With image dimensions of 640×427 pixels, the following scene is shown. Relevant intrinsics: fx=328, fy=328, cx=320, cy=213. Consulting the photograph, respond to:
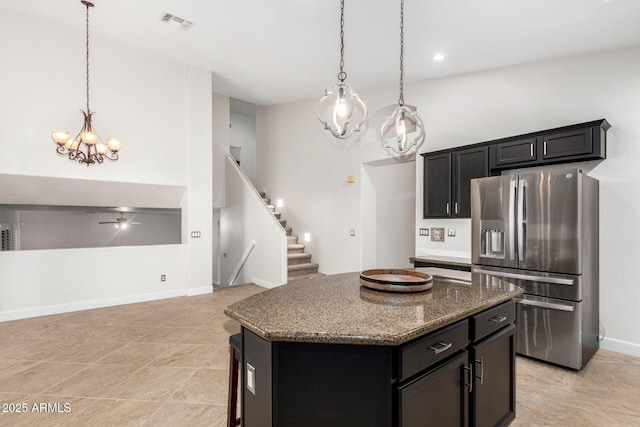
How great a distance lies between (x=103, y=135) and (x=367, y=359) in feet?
15.4

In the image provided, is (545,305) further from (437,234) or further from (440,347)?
(440,347)

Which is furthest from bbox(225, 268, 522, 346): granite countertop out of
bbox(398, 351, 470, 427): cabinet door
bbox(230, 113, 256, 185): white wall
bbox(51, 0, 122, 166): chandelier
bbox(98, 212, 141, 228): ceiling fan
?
bbox(230, 113, 256, 185): white wall

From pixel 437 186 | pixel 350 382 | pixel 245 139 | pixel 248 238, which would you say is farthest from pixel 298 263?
pixel 350 382

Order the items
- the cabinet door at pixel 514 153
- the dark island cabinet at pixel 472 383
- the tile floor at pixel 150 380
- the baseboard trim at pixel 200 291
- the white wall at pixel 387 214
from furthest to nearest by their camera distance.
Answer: the white wall at pixel 387 214, the baseboard trim at pixel 200 291, the cabinet door at pixel 514 153, the tile floor at pixel 150 380, the dark island cabinet at pixel 472 383

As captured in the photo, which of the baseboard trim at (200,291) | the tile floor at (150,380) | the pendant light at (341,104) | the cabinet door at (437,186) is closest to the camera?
the tile floor at (150,380)

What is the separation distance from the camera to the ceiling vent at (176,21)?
12.1 feet

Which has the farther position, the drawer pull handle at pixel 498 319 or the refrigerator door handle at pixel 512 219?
the refrigerator door handle at pixel 512 219

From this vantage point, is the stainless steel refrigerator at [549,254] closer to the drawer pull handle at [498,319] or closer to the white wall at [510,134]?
the white wall at [510,134]

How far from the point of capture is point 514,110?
13.0 feet

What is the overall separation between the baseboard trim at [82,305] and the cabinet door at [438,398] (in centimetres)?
454

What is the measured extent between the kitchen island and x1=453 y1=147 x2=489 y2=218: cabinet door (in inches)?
97.5

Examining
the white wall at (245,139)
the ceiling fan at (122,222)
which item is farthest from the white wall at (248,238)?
the white wall at (245,139)

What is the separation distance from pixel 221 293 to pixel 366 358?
4488 millimetres

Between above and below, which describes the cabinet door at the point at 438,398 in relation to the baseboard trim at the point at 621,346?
above
